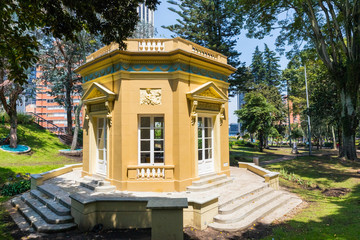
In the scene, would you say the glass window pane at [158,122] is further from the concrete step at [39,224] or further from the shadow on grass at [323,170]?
the shadow on grass at [323,170]

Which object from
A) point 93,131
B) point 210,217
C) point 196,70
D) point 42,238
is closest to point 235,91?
point 196,70

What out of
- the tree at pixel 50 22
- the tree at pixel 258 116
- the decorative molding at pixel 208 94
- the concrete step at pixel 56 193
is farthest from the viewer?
the tree at pixel 258 116

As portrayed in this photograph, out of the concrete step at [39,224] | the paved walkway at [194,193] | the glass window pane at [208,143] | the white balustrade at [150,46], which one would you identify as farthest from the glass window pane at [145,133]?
the concrete step at [39,224]

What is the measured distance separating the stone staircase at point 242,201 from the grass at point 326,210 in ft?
2.16

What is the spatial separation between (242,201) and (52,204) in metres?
6.33

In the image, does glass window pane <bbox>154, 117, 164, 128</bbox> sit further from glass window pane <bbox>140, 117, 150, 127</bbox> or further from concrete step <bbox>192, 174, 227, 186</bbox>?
concrete step <bbox>192, 174, 227, 186</bbox>

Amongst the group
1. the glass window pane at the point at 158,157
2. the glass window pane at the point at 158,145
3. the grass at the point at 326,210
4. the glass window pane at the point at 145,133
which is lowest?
the grass at the point at 326,210

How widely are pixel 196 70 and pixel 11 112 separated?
16273 mm

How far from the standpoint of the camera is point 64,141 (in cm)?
2286

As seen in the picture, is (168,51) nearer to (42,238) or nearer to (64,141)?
(42,238)

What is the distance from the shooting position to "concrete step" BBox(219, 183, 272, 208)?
278 inches

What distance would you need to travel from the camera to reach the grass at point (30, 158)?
928cm

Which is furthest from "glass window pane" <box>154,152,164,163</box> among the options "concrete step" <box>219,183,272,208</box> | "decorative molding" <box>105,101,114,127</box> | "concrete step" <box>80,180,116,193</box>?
"concrete step" <box>219,183,272,208</box>

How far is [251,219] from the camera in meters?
6.56
